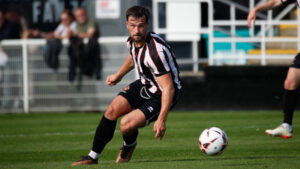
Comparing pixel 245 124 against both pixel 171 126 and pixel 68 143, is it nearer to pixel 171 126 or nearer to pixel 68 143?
pixel 171 126

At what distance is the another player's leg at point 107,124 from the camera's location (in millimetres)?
6789

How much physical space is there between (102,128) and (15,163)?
4.02 ft

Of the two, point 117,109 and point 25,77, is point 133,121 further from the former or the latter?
point 25,77

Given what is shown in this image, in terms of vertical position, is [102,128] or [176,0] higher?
[176,0]

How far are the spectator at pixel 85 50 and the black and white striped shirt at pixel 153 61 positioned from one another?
28.6ft

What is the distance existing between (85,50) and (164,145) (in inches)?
290

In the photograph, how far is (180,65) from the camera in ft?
50.9

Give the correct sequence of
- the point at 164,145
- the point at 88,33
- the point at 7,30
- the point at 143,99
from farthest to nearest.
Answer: the point at 7,30 < the point at 88,33 < the point at 164,145 < the point at 143,99

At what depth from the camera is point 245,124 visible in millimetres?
11281

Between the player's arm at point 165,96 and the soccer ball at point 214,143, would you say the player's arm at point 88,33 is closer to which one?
the soccer ball at point 214,143

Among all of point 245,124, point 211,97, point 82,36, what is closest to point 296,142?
point 245,124

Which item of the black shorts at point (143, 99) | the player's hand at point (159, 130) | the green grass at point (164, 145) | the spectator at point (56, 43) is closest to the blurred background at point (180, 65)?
the spectator at point (56, 43)

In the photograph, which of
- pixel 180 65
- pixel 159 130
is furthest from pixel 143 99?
pixel 180 65

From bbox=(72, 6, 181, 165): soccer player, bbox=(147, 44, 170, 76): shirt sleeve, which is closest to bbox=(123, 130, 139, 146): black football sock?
bbox=(72, 6, 181, 165): soccer player
